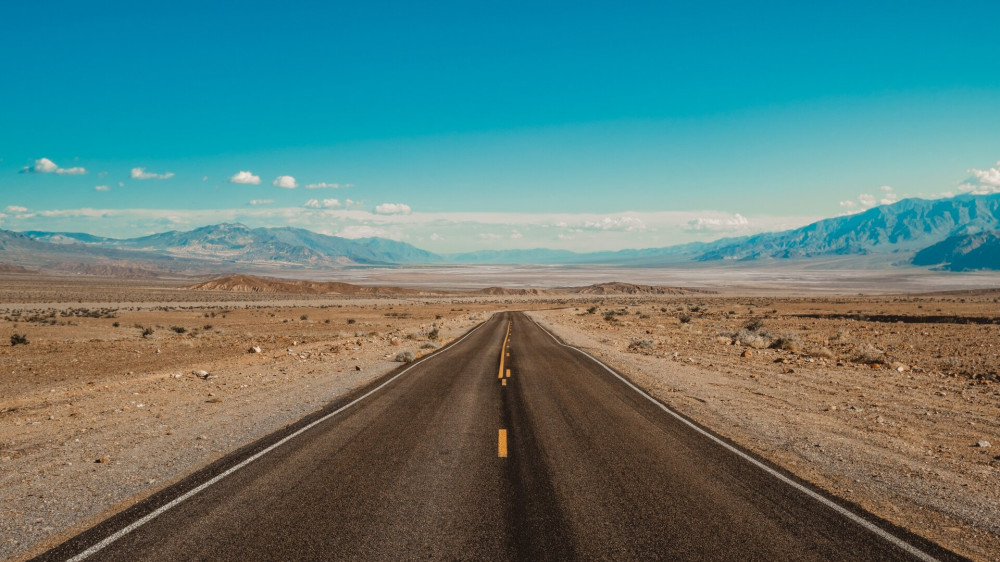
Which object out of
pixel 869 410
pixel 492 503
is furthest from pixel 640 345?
Result: pixel 492 503

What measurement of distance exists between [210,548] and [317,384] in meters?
10.1

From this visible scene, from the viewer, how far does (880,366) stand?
1919 centimetres

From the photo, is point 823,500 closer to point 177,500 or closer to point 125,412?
point 177,500

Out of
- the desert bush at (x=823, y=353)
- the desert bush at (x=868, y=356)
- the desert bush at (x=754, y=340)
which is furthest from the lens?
the desert bush at (x=754, y=340)

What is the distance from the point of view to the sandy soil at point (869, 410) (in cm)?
672

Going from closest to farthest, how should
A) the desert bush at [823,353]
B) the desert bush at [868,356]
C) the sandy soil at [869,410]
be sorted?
the sandy soil at [869,410]
the desert bush at [868,356]
the desert bush at [823,353]

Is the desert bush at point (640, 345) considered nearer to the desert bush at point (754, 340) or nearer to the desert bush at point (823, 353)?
the desert bush at point (754, 340)

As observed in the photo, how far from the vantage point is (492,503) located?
6328 mm

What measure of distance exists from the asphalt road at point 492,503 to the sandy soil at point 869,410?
36.8 inches

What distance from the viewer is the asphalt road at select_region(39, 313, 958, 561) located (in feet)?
17.3

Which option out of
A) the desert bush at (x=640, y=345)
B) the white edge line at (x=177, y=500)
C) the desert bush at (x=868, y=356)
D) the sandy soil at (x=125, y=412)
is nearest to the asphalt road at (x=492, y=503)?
the white edge line at (x=177, y=500)

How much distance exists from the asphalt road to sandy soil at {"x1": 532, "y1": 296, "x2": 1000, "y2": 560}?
0.93m

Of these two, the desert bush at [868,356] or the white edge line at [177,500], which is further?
the desert bush at [868,356]

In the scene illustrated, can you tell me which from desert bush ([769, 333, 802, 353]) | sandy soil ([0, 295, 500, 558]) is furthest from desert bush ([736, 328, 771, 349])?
sandy soil ([0, 295, 500, 558])
